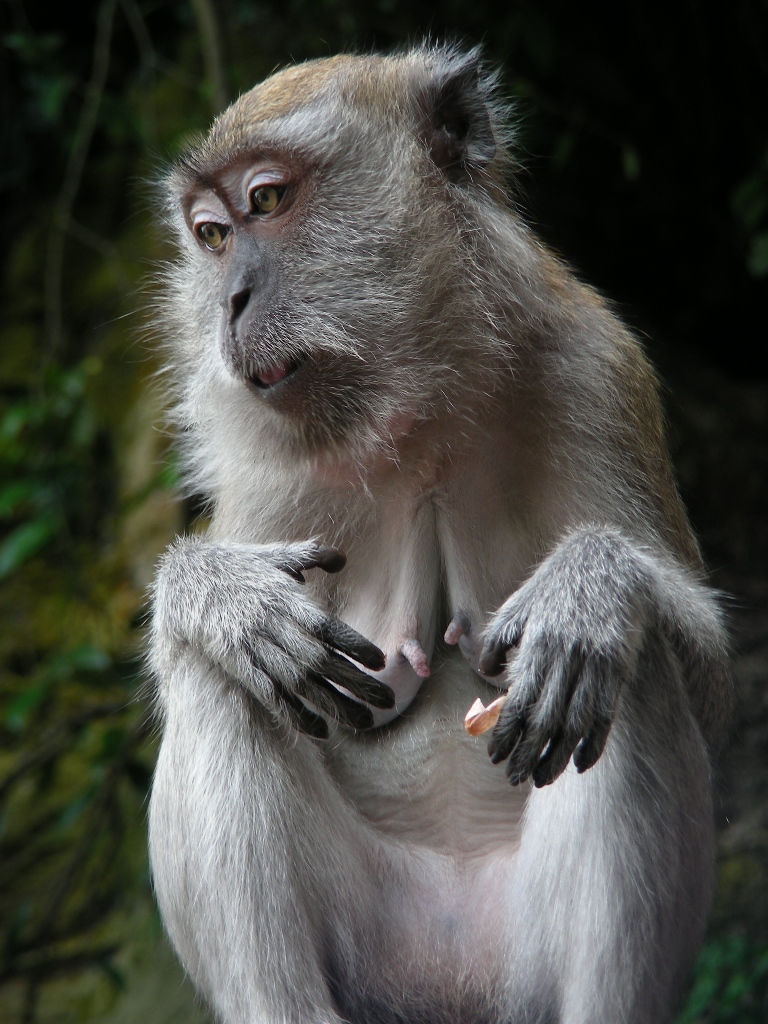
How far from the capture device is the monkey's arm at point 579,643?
231cm

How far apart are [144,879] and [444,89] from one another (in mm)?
3561

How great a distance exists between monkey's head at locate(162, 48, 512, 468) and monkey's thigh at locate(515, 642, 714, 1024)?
99 centimetres

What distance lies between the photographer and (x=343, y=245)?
2.90 m

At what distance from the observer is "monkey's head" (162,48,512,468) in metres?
2.84

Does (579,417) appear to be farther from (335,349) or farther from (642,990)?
(642,990)

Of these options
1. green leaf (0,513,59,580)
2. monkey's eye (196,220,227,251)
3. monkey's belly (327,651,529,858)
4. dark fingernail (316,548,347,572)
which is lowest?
green leaf (0,513,59,580)

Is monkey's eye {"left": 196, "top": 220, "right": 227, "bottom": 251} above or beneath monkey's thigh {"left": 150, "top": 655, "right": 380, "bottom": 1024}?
above

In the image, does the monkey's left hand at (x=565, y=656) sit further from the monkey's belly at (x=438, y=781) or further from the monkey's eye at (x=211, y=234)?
the monkey's eye at (x=211, y=234)

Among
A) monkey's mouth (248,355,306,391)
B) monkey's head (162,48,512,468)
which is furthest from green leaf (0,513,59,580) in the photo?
monkey's mouth (248,355,306,391)

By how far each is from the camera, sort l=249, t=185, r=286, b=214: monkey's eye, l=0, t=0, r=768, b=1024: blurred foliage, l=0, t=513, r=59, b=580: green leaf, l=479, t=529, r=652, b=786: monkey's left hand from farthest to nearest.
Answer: l=0, t=0, r=768, b=1024: blurred foliage
l=0, t=513, r=59, b=580: green leaf
l=249, t=185, r=286, b=214: monkey's eye
l=479, t=529, r=652, b=786: monkey's left hand

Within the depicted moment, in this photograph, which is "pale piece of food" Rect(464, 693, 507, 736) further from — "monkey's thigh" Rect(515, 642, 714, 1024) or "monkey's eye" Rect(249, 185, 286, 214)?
"monkey's eye" Rect(249, 185, 286, 214)

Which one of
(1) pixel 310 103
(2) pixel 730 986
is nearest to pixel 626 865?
(1) pixel 310 103

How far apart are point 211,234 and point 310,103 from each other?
0.46 meters

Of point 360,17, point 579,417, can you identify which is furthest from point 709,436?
point 579,417
